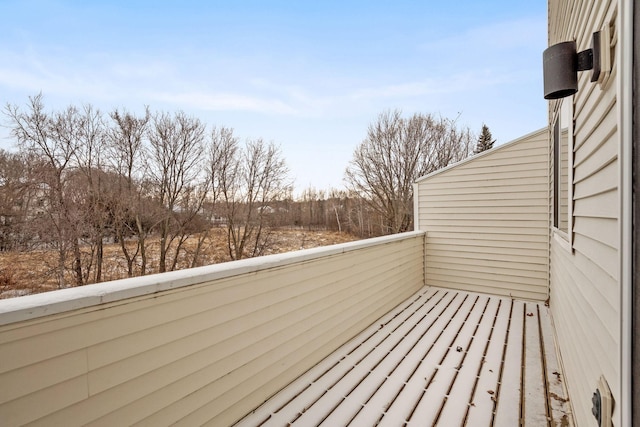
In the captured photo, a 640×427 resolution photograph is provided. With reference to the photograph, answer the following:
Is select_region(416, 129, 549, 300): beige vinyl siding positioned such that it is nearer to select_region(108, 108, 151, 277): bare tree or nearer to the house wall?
the house wall

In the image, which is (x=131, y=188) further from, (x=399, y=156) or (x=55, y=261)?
(x=399, y=156)

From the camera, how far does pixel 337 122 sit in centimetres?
1500

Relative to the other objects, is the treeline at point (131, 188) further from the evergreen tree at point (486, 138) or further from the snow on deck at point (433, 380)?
the evergreen tree at point (486, 138)

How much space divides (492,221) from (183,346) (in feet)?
16.4

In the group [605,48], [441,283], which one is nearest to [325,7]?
[441,283]

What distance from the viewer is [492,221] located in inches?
196

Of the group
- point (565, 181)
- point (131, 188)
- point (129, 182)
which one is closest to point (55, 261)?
point (131, 188)

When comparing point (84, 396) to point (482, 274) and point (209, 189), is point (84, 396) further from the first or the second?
point (209, 189)

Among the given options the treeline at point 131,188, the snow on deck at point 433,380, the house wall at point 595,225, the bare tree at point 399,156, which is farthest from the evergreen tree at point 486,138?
the house wall at point 595,225

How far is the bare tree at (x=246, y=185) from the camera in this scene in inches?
521

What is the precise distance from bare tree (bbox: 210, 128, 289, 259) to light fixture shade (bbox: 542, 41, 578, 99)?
13.0 m

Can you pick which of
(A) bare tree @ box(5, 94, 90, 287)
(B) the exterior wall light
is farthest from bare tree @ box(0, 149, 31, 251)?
(B) the exterior wall light

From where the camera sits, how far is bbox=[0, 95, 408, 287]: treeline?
8414 millimetres

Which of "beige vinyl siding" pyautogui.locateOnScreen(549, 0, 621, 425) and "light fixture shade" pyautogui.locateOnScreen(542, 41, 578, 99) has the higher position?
"light fixture shade" pyautogui.locateOnScreen(542, 41, 578, 99)
